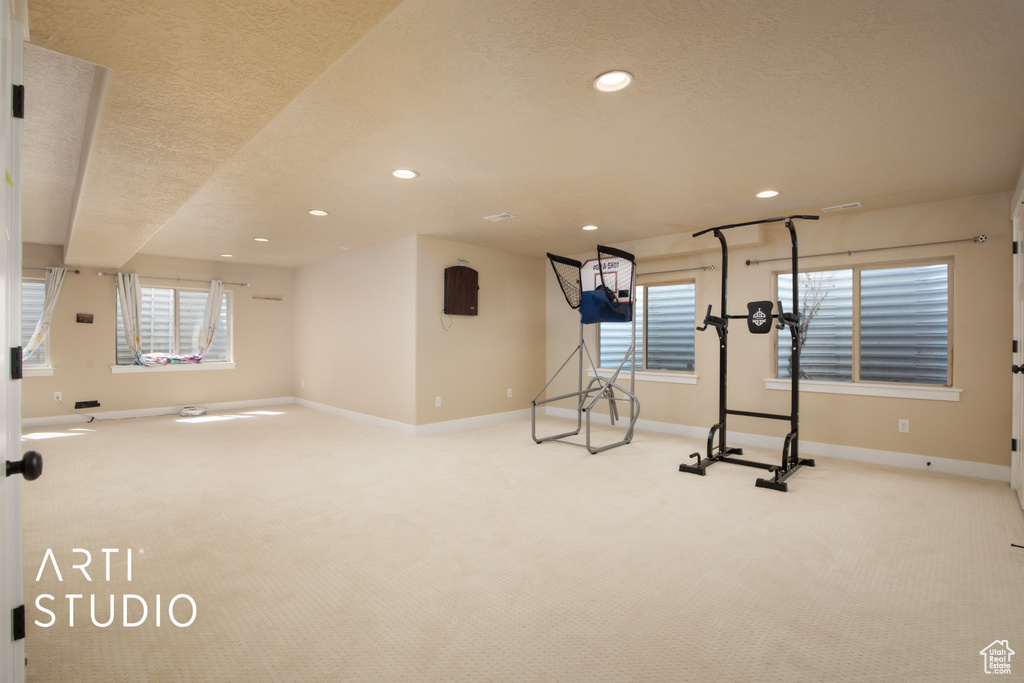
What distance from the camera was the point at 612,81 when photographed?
2.13 m

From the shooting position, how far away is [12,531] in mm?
1140

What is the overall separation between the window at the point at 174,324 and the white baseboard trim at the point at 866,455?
6648mm

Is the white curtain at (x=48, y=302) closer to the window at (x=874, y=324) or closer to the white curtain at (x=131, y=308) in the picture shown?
the white curtain at (x=131, y=308)

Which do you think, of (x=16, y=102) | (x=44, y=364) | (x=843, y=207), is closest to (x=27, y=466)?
(x=16, y=102)

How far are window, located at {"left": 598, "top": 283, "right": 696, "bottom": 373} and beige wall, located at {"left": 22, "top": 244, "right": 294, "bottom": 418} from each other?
5527 millimetres

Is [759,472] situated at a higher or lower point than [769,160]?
lower

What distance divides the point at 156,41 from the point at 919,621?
353 cm

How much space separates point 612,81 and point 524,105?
0.45 m

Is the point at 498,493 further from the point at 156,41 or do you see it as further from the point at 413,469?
the point at 156,41

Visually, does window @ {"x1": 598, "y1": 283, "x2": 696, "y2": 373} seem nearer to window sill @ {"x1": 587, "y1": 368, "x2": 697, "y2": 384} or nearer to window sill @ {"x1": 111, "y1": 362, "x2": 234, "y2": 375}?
window sill @ {"x1": 587, "y1": 368, "x2": 697, "y2": 384}

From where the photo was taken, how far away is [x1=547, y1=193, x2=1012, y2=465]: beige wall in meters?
3.76

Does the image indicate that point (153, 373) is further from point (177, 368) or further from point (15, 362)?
point (15, 362)

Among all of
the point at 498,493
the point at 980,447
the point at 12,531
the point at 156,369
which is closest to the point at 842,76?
the point at 498,493

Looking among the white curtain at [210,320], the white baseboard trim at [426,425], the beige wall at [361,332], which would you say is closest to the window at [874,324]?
the white baseboard trim at [426,425]
